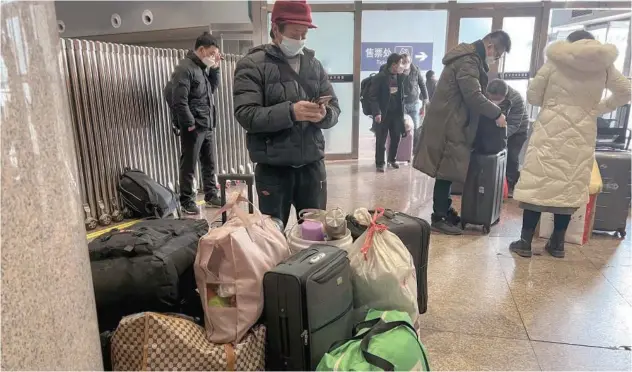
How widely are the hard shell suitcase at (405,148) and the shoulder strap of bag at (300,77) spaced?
5074mm

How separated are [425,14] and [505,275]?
22.7 feet

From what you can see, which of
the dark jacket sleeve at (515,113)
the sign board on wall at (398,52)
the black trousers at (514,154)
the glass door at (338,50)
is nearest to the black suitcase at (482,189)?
the dark jacket sleeve at (515,113)

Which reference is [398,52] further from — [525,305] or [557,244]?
[525,305]

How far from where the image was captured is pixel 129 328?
159cm

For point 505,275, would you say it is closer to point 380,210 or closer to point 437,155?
point 437,155

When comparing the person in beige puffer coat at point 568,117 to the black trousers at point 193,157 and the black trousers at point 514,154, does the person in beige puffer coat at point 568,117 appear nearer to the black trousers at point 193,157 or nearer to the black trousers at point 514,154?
the black trousers at point 514,154

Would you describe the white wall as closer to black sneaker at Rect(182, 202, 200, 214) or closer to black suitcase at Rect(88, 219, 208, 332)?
black sneaker at Rect(182, 202, 200, 214)

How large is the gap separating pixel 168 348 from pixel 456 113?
2.98 meters

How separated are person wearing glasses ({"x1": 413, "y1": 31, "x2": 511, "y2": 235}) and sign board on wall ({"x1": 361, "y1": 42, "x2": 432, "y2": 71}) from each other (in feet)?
16.9

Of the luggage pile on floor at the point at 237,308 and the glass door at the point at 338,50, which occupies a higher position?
the glass door at the point at 338,50

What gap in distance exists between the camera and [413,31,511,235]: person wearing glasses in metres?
3.61

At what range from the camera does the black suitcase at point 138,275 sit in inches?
65.2

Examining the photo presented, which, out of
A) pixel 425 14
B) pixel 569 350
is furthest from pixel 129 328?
pixel 425 14

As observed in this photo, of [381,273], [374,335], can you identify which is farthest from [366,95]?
[374,335]
